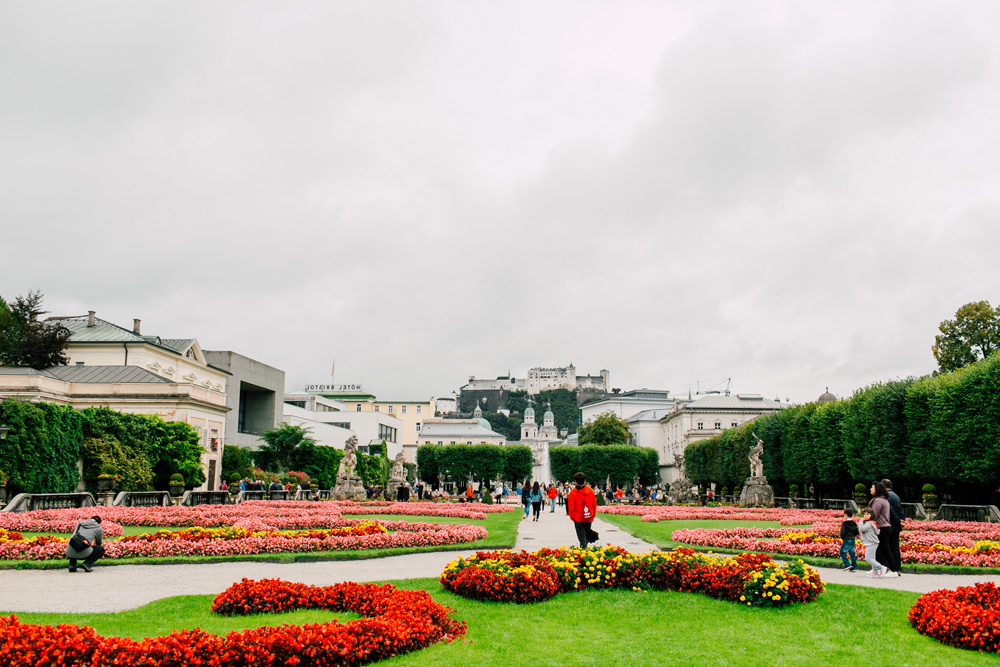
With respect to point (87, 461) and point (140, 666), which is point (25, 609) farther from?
point (87, 461)

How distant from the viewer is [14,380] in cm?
4078

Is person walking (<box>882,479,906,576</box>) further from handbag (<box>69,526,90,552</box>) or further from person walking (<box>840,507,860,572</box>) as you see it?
handbag (<box>69,526,90,552</box>)

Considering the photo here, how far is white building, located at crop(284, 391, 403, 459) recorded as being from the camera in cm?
8007

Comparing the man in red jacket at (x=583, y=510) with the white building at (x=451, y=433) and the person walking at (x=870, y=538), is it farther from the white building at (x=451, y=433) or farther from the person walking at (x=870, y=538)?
the white building at (x=451, y=433)

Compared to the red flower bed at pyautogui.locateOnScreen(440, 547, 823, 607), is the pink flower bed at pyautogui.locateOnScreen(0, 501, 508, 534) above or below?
below

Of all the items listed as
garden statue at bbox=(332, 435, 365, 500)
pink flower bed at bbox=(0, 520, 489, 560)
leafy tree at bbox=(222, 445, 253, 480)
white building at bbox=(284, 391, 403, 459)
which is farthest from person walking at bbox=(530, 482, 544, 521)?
white building at bbox=(284, 391, 403, 459)

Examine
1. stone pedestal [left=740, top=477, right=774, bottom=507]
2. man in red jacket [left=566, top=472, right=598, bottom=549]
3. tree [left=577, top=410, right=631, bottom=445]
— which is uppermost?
tree [left=577, top=410, right=631, bottom=445]

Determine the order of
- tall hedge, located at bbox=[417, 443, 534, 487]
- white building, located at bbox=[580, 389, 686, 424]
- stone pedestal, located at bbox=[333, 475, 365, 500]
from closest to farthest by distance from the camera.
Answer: stone pedestal, located at bbox=[333, 475, 365, 500]
tall hedge, located at bbox=[417, 443, 534, 487]
white building, located at bbox=[580, 389, 686, 424]

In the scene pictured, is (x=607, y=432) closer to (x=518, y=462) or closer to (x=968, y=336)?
(x=518, y=462)

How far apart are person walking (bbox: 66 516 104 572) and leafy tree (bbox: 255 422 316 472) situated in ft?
162

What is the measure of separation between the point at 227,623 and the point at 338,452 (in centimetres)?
6048

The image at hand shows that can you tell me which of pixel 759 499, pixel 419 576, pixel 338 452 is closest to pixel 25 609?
pixel 419 576

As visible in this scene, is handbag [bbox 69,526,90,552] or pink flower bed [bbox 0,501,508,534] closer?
handbag [bbox 69,526,90,552]

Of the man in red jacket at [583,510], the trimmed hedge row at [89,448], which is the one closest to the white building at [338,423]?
the trimmed hedge row at [89,448]
